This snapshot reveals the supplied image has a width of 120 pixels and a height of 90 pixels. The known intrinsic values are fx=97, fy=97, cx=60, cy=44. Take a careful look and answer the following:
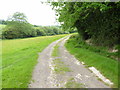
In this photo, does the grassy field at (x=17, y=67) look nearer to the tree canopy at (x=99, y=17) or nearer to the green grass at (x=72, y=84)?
the green grass at (x=72, y=84)

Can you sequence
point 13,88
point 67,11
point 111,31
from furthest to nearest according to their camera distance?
point 67,11, point 111,31, point 13,88

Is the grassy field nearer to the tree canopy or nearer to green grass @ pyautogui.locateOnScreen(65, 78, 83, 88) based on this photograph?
green grass @ pyautogui.locateOnScreen(65, 78, 83, 88)

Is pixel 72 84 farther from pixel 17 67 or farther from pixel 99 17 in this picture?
pixel 99 17

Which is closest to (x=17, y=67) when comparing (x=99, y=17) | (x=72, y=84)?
(x=72, y=84)

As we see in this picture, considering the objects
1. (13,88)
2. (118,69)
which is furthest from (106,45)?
(13,88)

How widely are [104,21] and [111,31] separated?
1.61m

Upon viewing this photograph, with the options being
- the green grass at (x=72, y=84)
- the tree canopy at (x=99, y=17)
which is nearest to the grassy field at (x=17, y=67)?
the green grass at (x=72, y=84)

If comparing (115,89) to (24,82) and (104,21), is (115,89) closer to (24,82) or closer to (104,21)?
(24,82)

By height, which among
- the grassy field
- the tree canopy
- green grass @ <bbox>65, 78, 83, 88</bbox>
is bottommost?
the grassy field

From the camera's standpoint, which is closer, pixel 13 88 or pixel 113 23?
pixel 13 88

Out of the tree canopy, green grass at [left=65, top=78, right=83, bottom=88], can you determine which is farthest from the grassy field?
the tree canopy

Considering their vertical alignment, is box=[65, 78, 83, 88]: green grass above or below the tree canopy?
below

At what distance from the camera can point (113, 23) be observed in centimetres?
995

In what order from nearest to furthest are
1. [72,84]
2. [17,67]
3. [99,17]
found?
[72,84], [17,67], [99,17]
